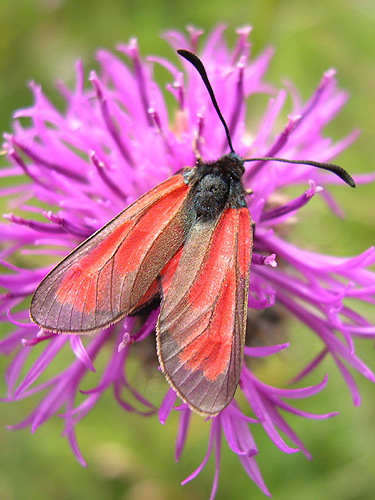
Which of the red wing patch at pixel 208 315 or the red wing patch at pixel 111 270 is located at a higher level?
the red wing patch at pixel 111 270

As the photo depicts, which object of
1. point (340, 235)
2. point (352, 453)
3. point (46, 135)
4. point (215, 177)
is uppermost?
point (46, 135)

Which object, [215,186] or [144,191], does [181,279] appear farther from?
[144,191]

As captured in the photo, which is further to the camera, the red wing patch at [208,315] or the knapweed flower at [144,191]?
the knapweed flower at [144,191]

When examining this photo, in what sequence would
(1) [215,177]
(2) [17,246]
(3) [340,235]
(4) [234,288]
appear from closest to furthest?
(4) [234,288], (1) [215,177], (2) [17,246], (3) [340,235]

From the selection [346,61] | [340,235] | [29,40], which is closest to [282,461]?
[340,235]

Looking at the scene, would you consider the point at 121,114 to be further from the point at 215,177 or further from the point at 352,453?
the point at 352,453

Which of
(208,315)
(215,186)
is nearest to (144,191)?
(215,186)
